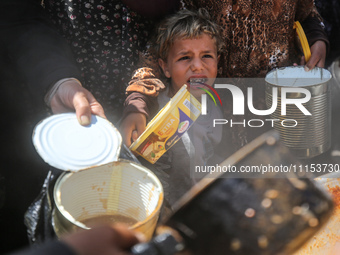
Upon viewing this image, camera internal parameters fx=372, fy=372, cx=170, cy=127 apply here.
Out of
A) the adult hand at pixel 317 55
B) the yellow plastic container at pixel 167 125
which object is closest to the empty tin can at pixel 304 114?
the adult hand at pixel 317 55

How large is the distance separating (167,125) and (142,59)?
25.1 inches

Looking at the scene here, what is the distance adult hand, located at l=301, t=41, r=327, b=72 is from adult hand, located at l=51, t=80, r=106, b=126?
1.12 metres

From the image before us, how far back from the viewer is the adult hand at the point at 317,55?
1.91m

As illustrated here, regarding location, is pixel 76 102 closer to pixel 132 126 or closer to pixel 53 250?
pixel 132 126

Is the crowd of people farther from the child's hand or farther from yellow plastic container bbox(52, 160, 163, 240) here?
yellow plastic container bbox(52, 160, 163, 240)

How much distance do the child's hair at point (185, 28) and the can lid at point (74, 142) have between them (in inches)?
27.6

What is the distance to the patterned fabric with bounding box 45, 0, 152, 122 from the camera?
1.73 m

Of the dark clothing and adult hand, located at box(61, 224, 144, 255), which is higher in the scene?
the dark clothing

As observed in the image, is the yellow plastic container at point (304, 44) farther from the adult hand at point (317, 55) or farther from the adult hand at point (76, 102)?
the adult hand at point (76, 102)

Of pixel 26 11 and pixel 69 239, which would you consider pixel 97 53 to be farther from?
pixel 69 239

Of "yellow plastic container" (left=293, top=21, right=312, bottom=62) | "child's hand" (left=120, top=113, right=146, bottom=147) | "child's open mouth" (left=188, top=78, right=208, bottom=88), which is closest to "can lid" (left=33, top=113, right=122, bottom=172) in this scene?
"child's hand" (left=120, top=113, right=146, bottom=147)

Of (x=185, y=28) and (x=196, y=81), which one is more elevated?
(x=185, y=28)

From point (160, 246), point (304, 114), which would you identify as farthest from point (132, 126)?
point (160, 246)

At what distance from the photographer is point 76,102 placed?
135 cm
